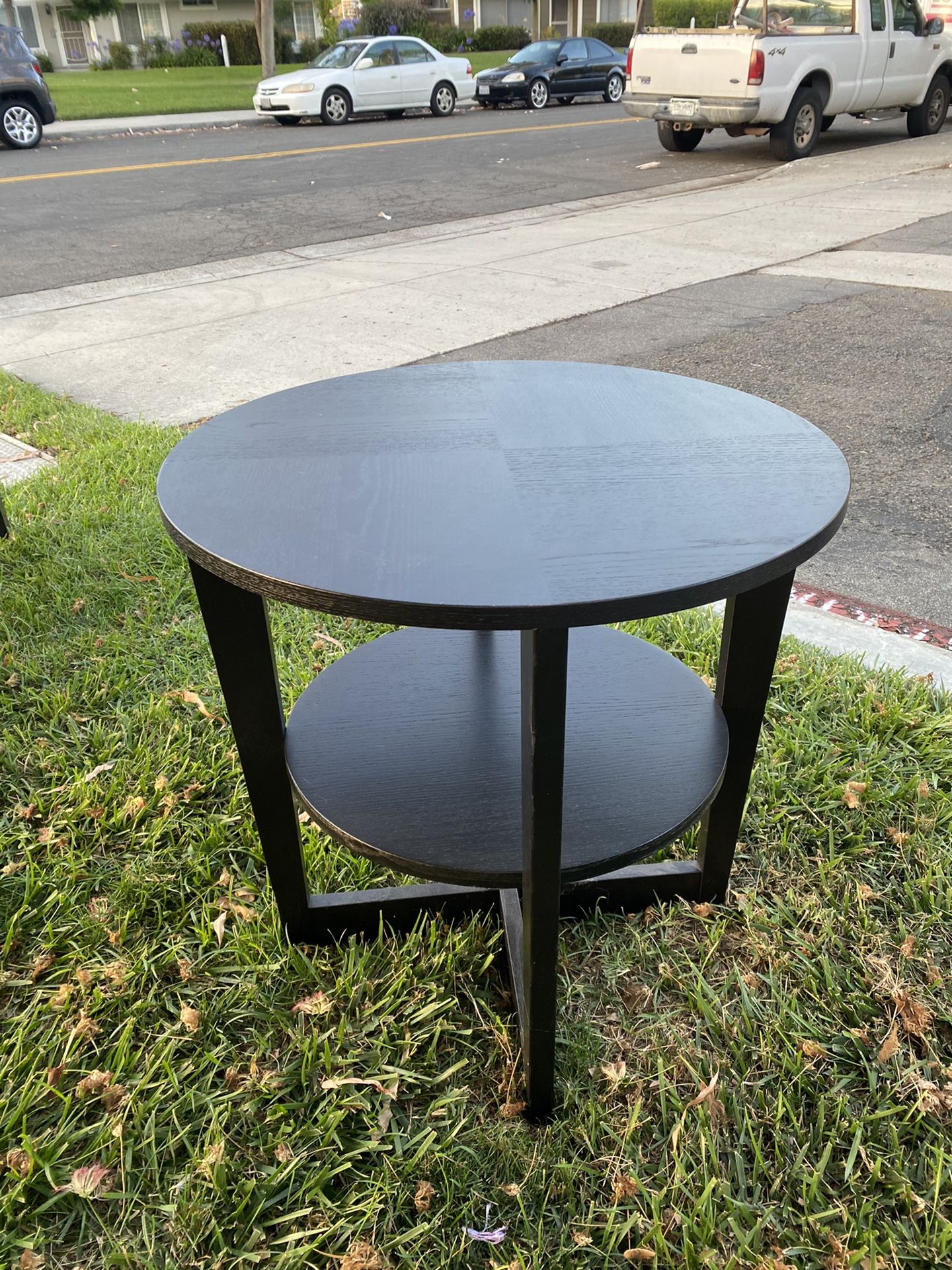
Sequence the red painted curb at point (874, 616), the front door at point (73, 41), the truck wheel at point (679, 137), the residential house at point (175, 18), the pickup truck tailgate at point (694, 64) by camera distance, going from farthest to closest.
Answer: the front door at point (73, 41) < the residential house at point (175, 18) < the truck wheel at point (679, 137) < the pickup truck tailgate at point (694, 64) < the red painted curb at point (874, 616)

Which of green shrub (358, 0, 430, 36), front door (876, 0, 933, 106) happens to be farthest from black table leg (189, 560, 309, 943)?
green shrub (358, 0, 430, 36)

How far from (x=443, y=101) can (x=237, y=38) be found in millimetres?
22750

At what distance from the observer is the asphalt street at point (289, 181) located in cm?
844

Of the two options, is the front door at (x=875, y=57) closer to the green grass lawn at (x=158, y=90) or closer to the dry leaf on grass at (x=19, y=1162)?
the dry leaf on grass at (x=19, y=1162)

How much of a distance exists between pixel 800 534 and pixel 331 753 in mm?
963

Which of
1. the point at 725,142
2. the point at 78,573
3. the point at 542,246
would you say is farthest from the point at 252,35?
the point at 78,573

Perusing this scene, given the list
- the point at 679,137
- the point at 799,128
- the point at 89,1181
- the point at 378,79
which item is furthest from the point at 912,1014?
the point at 378,79

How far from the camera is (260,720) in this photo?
1681 millimetres

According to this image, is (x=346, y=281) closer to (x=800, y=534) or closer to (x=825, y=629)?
(x=825, y=629)

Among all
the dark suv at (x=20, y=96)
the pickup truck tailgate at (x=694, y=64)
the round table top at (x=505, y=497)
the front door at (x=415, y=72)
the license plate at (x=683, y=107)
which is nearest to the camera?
the round table top at (x=505, y=497)

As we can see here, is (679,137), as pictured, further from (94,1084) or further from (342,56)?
(94,1084)

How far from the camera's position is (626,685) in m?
2.03

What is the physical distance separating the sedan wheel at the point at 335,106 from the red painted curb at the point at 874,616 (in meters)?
17.1

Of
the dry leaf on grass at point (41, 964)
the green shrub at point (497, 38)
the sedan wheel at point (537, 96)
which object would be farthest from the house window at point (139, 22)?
the dry leaf on grass at point (41, 964)
